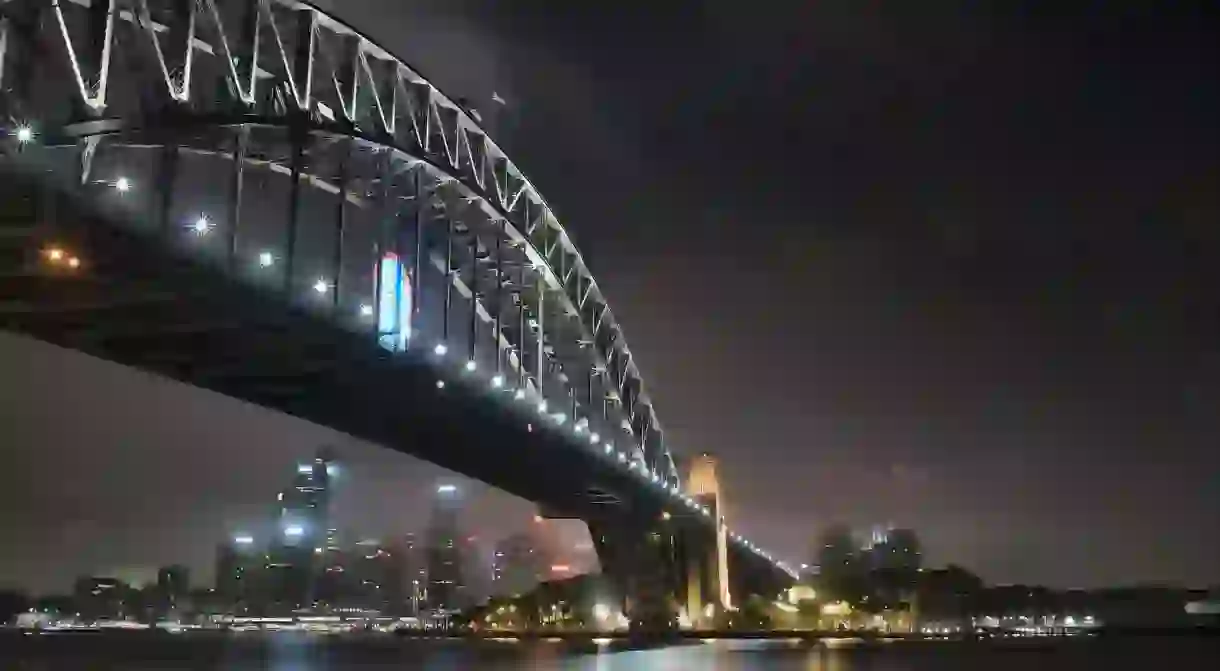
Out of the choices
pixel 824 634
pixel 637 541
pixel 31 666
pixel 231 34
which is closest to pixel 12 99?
pixel 231 34

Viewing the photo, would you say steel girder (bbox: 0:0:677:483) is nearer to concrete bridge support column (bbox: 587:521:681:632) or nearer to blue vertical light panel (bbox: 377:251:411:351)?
blue vertical light panel (bbox: 377:251:411:351)

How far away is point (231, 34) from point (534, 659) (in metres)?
33.8

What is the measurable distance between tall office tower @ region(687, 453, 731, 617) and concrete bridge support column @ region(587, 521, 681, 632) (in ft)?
22.5

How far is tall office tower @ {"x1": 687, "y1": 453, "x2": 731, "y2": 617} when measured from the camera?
3959 inches

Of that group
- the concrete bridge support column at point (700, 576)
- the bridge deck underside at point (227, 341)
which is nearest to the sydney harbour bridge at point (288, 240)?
the bridge deck underside at point (227, 341)

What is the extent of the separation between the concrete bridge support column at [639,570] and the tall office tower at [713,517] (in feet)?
22.5

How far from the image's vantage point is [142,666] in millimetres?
58250

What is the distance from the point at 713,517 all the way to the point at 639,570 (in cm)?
2160

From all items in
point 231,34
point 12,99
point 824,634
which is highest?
point 231,34

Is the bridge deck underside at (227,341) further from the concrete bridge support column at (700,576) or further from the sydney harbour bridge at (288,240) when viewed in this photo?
the concrete bridge support column at (700,576)

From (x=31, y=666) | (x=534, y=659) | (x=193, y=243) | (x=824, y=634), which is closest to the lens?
(x=193, y=243)

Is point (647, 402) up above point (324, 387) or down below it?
above

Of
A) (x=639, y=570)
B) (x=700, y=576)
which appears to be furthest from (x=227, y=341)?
(x=700, y=576)

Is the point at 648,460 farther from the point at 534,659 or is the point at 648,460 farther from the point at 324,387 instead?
the point at 324,387
